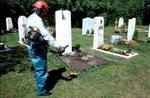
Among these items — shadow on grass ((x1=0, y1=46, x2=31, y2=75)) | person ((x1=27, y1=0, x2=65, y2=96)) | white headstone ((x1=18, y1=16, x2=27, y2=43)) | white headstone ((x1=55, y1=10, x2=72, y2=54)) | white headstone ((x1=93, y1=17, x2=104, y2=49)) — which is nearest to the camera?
person ((x1=27, y1=0, x2=65, y2=96))

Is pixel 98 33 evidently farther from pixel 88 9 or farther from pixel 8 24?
pixel 88 9

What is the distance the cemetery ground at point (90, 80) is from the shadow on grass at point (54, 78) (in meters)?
0.06

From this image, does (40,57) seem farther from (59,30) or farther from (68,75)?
(59,30)

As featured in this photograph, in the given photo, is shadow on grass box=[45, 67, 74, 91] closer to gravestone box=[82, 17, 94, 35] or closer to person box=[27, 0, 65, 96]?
person box=[27, 0, 65, 96]

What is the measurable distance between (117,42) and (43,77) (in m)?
8.34

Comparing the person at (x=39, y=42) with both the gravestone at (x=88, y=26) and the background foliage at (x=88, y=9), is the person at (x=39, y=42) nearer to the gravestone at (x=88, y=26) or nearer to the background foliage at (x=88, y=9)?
the gravestone at (x=88, y=26)

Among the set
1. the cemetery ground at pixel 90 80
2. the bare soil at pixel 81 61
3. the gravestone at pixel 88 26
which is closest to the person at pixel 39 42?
the cemetery ground at pixel 90 80

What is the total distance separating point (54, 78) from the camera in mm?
8273

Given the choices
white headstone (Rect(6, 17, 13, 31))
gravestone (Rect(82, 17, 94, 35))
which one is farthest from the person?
white headstone (Rect(6, 17, 13, 31))

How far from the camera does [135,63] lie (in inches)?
405

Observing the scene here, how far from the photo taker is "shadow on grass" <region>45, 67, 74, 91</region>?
768 cm

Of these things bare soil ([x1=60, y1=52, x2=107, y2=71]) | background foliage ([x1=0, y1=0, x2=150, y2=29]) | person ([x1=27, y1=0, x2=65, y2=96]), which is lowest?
bare soil ([x1=60, y1=52, x2=107, y2=71])

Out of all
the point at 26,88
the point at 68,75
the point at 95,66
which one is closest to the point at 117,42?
the point at 95,66

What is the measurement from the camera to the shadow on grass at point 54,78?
7.68 meters
